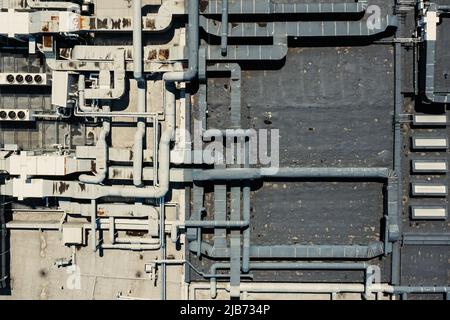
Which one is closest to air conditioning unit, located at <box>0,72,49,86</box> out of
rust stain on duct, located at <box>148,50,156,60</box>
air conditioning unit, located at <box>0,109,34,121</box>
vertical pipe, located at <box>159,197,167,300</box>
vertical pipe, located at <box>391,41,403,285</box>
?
air conditioning unit, located at <box>0,109,34,121</box>

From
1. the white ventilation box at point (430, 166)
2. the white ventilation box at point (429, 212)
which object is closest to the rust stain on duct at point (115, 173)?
the white ventilation box at point (430, 166)

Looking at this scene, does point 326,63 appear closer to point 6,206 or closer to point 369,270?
point 369,270

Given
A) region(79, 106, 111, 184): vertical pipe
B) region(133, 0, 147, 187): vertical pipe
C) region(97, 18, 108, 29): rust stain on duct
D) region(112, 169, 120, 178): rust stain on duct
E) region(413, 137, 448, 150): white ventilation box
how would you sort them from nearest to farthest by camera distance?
1. region(133, 0, 147, 187): vertical pipe
2. region(97, 18, 108, 29): rust stain on duct
3. region(413, 137, 448, 150): white ventilation box
4. region(79, 106, 111, 184): vertical pipe
5. region(112, 169, 120, 178): rust stain on duct

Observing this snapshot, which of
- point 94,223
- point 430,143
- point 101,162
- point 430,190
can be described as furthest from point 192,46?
point 430,190

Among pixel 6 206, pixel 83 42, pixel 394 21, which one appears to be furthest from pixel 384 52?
pixel 6 206

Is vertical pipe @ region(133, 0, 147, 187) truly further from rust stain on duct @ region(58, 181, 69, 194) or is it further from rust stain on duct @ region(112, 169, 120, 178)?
rust stain on duct @ region(58, 181, 69, 194)

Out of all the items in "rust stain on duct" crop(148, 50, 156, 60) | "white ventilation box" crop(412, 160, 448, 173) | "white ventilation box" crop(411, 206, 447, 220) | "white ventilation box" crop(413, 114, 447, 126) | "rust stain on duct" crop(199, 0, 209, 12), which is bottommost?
"white ventilation box" crop(411, 206, 447, 220)

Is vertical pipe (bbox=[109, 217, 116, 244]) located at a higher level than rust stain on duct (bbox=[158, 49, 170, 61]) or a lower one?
lower
